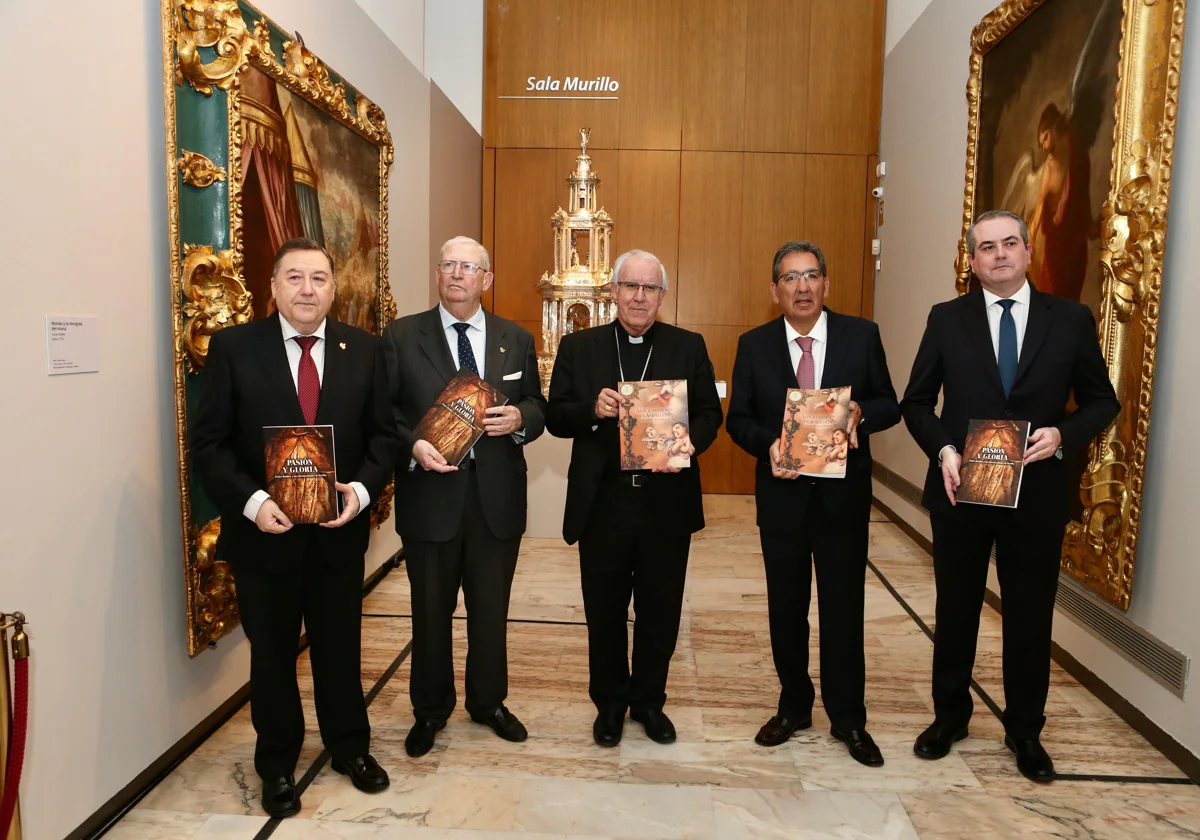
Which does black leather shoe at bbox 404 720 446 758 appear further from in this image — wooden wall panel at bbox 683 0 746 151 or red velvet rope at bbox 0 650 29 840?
wooden wall panel at bbox 683 0 746 151

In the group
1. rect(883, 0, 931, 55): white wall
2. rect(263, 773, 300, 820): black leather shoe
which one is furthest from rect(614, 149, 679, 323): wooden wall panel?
rect(263, 773, 300, 820): black leather shoe

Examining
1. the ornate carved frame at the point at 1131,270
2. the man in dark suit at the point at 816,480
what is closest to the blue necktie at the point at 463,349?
the man in dark suit at the point at 816,480

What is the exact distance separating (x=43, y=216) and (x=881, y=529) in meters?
5.92

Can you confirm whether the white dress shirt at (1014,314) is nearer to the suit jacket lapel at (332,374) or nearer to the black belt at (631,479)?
the black belt at (631,479)

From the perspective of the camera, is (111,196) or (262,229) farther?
(262,229)

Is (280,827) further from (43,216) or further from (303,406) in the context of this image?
(43,216)

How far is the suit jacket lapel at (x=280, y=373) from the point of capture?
8.11 ft

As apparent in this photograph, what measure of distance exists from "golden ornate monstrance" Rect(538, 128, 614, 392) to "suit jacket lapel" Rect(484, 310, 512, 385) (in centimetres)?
A: 323

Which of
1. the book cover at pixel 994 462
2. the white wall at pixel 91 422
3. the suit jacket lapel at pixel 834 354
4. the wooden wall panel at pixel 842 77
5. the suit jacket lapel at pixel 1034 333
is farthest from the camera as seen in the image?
the wooden wall panel at pixel 842 77

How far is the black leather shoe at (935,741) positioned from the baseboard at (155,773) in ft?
7.27

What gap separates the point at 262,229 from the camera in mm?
3289

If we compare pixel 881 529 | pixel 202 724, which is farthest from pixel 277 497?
pixel 881 529

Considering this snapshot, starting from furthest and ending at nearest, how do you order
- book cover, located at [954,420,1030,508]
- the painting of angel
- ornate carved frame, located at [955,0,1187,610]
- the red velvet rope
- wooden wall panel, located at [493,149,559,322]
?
Answer: wooden wall panel, located at [493,149,559,322] → the painting of angel → ornate carved frame, located at [955,0,1187,610] → book cover, located at [954,420,1030,508] → the red velvet rope

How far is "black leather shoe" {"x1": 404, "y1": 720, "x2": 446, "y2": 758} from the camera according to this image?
3.00 meters
